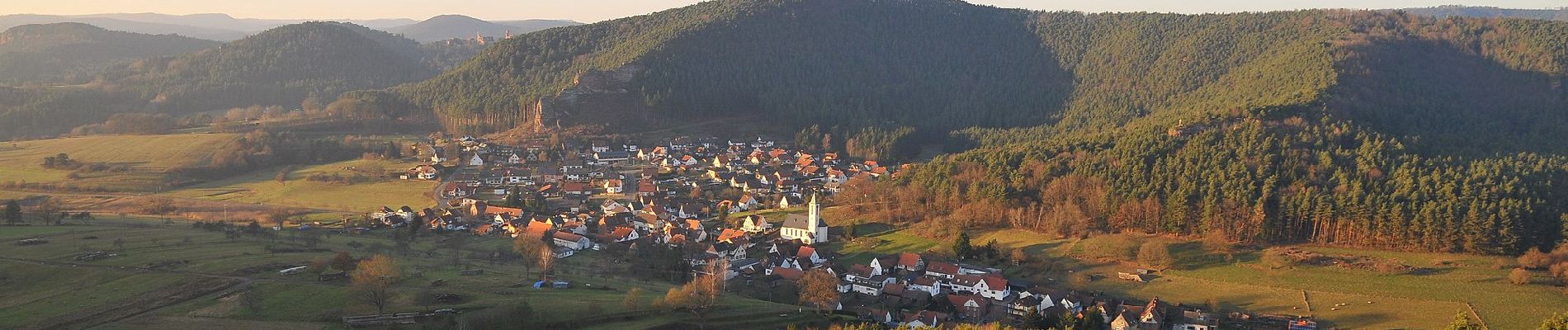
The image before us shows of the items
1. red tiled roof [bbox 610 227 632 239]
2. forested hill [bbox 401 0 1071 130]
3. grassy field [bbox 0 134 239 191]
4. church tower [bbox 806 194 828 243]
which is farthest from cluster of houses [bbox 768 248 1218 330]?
forested hill [bbox 401 0 1071 130]

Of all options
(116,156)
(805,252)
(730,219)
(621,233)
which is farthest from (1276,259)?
(116,156)

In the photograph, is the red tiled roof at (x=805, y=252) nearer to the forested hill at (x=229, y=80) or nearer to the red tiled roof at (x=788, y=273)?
the red tiled roof at (x=788, y=273)

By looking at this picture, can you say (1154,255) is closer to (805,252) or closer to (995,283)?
(995,283)

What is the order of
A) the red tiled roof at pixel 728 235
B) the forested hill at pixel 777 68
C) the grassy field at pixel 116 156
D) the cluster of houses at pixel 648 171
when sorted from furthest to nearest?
the forested hill at pixel 777 68 → the grassy field at pixel 116 156 → the cluster of houses at pixel 648 171 → the red tiled roof at pixel 728 235

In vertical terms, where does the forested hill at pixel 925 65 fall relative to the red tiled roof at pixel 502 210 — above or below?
above

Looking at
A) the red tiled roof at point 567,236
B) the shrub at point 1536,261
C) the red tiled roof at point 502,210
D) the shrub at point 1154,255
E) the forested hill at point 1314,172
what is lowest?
the red tiled roof at point 567,236

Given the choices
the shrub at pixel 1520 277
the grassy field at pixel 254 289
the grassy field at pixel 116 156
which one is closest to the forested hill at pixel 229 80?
the grassy field at pixel 116 156

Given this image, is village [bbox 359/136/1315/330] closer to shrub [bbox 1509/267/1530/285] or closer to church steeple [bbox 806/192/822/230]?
church steeple [bbox 806/192/822/230]

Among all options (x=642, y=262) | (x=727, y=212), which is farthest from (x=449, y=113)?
(x=642, y=262)
